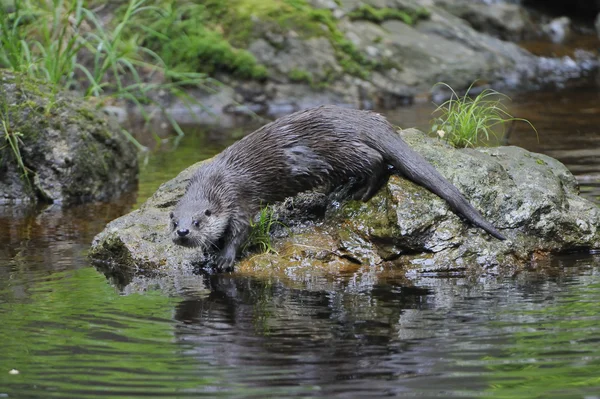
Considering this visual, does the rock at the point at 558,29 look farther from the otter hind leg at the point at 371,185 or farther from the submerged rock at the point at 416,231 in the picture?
the otter hind leg at the point at 371,185

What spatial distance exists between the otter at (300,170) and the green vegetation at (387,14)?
27.5ft

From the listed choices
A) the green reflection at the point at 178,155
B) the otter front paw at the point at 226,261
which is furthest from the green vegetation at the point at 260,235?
the green reflection at the point at 178,155

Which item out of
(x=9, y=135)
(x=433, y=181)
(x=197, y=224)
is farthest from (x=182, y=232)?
(x=9, y=135)

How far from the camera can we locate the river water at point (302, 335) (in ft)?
12.2

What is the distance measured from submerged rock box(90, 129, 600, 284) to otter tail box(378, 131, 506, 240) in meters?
0.07

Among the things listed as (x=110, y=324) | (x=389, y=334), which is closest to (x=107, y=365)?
(x=110, y=324)

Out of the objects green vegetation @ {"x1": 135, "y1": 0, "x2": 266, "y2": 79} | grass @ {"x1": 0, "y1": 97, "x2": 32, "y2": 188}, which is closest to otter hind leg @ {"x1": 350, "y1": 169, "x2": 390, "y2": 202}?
grass @ {"x1": 0, "y1": 97, "x2": 32, "y2": 188}

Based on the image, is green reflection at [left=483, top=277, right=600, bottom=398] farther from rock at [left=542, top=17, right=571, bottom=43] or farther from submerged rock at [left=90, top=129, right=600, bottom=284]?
rock at [left=542, top=17, right=571, bottom=43]

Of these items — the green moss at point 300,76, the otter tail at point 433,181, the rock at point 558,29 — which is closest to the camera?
the otter tail at point 433,181

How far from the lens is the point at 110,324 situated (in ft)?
15.4

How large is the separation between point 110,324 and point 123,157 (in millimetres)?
4528

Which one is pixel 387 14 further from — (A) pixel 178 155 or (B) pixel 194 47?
(A) pixel 178 155

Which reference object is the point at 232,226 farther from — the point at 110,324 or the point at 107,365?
the point at 107,365

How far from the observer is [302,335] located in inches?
174
